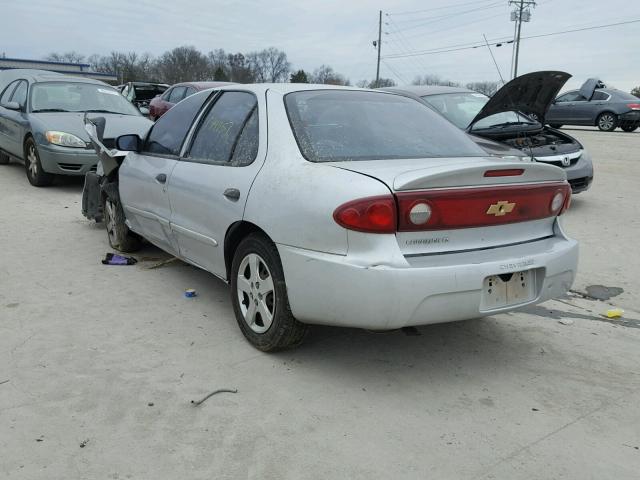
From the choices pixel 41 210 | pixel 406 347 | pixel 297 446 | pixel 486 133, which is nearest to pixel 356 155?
pixel 406 347

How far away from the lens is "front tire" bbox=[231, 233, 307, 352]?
325 centimetres

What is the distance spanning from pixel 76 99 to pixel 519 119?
Result: 22.0 ft

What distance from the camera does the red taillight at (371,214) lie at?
2.82 meters

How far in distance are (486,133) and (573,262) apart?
4.44 m

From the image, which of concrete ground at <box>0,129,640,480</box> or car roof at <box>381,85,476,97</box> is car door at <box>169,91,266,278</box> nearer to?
concrete ground at <box>0,129,640,480</box>

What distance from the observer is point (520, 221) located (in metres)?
3.29

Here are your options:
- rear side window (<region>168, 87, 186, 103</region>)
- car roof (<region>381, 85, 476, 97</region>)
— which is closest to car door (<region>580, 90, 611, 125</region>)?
car roof (<region>381, 85, 476, 97</region>)

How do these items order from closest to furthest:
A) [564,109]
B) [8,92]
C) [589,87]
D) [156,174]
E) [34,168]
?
[156,174], [34,168], [8,92], [589,87], [564,109]

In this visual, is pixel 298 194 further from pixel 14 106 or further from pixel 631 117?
pixel 631 117

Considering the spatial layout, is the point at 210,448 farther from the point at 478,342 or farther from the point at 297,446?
the point at 478,342

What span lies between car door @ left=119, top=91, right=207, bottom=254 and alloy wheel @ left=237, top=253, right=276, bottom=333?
42.3 inches

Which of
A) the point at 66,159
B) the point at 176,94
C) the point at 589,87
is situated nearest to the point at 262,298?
the point at 66,159

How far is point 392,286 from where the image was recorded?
2789mm

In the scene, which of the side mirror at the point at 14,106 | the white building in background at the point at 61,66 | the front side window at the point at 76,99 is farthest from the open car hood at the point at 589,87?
the white building in background at the point at 61,66
